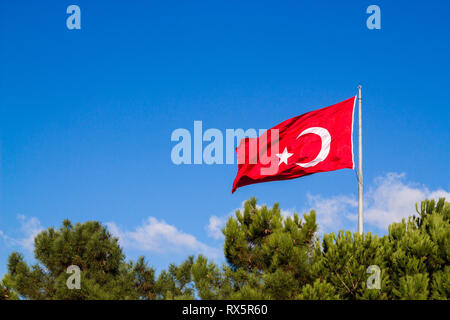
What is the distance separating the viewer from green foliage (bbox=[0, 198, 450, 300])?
1608cm

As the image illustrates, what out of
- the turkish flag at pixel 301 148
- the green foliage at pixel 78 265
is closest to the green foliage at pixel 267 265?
the green foliage at pixel 78 265

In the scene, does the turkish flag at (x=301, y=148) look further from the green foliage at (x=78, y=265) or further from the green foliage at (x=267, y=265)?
the green foliage at (x=78, y=265)

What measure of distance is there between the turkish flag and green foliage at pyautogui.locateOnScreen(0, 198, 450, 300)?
1.56 m

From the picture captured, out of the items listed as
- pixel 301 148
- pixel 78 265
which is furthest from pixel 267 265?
pixel 78 265

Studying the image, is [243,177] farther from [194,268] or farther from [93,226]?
[93,226]

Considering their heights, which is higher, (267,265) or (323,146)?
(323,146)

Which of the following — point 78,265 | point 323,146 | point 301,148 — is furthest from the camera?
point 78,265

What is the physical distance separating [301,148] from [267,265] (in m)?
4.39

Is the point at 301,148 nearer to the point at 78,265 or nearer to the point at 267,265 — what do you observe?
the point at 267,265

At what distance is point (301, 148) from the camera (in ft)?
62.8

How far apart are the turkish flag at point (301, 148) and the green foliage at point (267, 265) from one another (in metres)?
1.56
